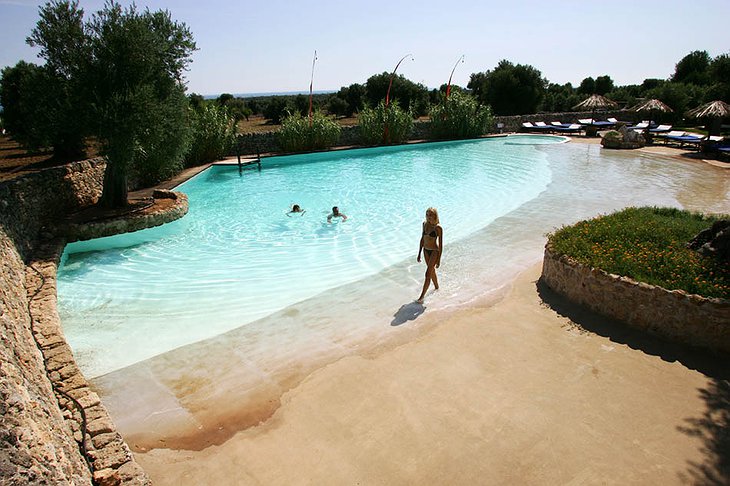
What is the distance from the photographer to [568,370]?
5531mm

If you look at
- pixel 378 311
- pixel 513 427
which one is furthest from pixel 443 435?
pixel 378 311

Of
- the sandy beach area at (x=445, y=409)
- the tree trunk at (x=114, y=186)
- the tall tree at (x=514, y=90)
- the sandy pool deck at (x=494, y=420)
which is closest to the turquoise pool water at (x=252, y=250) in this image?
the sandy beach area at (x=445, y=409)

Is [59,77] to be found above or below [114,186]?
above

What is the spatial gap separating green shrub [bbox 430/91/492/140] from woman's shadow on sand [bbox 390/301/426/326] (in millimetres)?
27801

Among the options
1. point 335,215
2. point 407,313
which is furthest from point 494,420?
point 335,215

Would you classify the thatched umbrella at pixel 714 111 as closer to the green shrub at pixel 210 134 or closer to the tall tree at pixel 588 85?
the green shrub at pixel 210 134

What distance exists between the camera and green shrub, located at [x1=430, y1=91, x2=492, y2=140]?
32562mm

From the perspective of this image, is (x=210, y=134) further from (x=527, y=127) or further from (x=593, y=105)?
(x=593, y=105)

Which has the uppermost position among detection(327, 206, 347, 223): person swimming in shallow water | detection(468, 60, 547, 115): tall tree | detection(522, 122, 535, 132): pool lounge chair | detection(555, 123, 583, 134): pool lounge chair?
detection(468, 60, 547, 115): tall tree

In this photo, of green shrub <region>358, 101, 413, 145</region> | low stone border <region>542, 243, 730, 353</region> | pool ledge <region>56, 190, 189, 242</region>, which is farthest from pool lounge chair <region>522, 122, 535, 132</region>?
low stone border <region>542, 243, 730, 353</region>

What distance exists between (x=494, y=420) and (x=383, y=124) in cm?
2773

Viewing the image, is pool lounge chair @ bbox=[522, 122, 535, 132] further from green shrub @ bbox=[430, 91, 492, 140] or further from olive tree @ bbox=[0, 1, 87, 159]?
olive tree @ bbox=[0, 1, 87, 159]

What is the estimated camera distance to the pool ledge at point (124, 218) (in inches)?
468

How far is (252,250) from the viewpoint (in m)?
11.3
